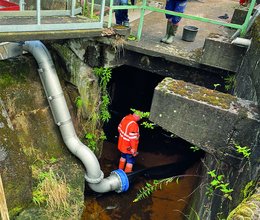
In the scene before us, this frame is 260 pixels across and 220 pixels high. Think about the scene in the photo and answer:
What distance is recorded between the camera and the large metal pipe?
539cm

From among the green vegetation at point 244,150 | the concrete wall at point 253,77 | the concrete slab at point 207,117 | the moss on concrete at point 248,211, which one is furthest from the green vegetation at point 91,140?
the moss on concrete at point 248,211

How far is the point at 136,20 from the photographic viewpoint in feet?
24.8

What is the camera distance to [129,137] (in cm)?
659

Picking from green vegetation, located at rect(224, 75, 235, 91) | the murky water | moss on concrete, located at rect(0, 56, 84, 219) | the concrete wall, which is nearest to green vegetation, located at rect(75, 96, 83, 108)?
moss on concrete, located at rect(0, 56, 84, 219)

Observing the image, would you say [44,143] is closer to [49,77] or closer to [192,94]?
[49,77]

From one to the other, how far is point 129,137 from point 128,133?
101 mm

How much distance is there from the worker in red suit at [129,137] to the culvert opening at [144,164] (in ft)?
1.21

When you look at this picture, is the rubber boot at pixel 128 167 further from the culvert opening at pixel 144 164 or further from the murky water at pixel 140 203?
the murky water at pixel 140 203

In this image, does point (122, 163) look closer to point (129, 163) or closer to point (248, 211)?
point (129, 163)

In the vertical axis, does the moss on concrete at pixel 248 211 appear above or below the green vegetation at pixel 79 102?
above

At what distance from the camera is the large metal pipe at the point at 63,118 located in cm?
539

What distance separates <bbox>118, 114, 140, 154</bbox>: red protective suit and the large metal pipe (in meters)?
0.84

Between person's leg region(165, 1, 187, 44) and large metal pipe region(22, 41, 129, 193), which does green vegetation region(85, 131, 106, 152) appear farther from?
person's leg region(165, 1, 187, 44)

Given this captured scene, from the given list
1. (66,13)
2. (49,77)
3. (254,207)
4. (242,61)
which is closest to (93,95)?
(49,77)
